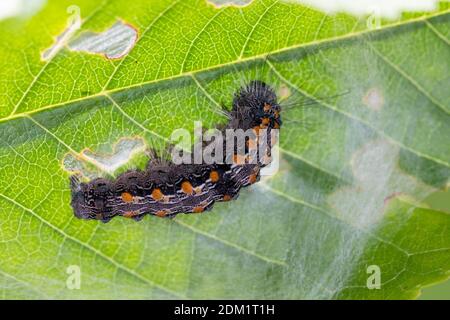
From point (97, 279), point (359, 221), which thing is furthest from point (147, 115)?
point (359, 221)

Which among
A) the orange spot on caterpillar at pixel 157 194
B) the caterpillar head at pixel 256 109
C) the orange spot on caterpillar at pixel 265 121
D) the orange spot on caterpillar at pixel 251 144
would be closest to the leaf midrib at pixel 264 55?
the caterpillar head at pixel 256 109

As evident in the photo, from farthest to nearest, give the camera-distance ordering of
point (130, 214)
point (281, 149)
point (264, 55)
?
point (130, 214), point (281, 149), point (264, 55)

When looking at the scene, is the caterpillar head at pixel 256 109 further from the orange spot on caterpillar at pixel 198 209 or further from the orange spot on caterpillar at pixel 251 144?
the orange spot on caterpillar at pixel 198 209

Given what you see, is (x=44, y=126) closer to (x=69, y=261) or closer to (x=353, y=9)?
(x=69, y=261)

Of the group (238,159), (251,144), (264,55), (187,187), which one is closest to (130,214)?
(187,187)

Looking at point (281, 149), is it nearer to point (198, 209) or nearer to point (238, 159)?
point (238, 159)
